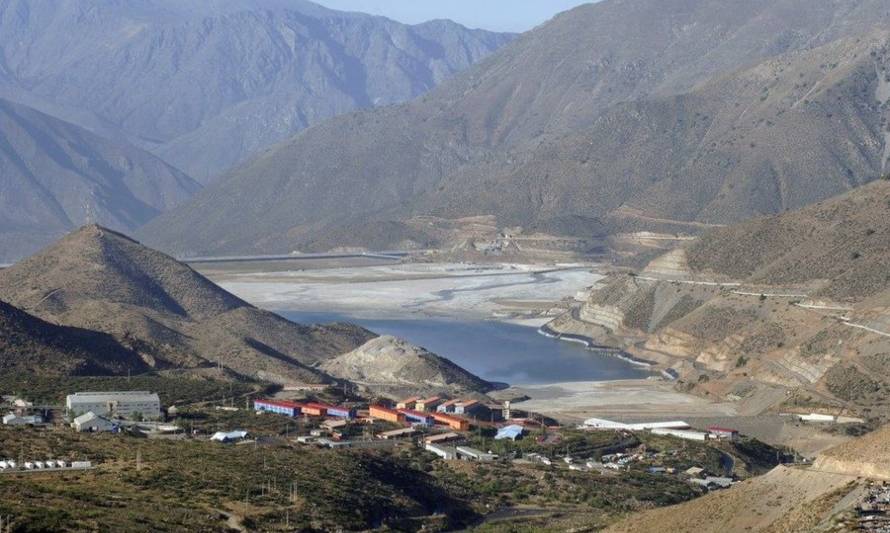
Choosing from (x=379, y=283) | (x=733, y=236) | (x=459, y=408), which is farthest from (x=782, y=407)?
(x=379, y=283)

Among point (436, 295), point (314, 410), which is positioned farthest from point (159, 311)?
point (436, 295)

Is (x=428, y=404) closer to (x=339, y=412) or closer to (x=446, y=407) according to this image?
(x=446, y=407)

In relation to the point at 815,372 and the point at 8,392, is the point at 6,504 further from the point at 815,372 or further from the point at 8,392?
the point at 815,372

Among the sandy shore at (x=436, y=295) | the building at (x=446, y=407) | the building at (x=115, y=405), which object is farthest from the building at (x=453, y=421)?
the sandy shore at (x=436, y=295)

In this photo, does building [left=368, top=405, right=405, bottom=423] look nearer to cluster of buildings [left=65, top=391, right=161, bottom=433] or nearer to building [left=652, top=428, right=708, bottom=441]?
cluster of buildings [left=65, top=391, right=161, bottom=433]

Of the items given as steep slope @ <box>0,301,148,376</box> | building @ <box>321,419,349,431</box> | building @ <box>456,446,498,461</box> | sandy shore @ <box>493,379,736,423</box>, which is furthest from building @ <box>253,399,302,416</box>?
sandy shore @ <box>493,379,736,423</box>
